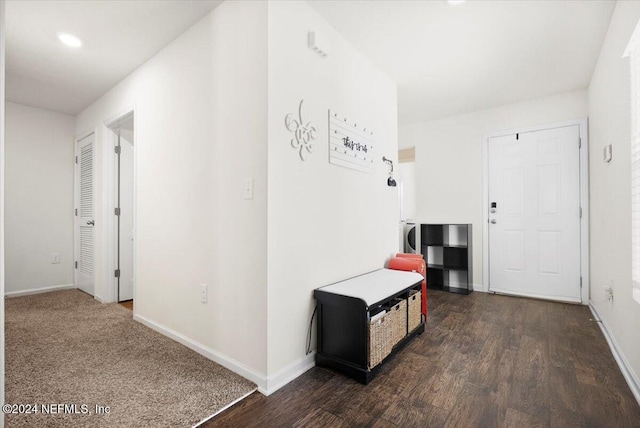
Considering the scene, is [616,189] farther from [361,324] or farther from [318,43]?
[318,43]

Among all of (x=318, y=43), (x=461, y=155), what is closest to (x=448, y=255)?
(x=461, y=155)

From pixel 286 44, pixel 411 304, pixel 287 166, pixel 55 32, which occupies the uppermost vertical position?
pixel 55 32

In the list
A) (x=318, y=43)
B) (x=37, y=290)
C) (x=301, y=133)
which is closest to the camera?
(x=301, y=133)

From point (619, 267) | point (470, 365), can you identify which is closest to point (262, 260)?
point (470, 365)

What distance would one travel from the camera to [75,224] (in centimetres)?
422

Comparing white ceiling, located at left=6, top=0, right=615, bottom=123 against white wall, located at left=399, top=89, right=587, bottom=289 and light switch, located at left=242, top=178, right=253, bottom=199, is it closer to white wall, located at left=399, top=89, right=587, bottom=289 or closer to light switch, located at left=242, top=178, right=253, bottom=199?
white wall, located at left=399, top=89, right=587, bottom=289

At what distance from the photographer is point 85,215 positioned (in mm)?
3994

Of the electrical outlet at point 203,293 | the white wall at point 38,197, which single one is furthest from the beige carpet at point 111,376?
the white wall at point 38,197

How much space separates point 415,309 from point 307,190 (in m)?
1.28

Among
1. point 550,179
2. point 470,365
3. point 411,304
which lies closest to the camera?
point 470,365

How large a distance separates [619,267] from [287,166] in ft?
7.66

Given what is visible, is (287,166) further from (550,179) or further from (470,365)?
(550,179)

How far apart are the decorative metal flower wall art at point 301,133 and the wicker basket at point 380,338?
1137 mm

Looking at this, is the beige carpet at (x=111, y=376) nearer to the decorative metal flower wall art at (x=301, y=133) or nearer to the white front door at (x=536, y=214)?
the decorative metal flower wall art at (x=301, y=133)
